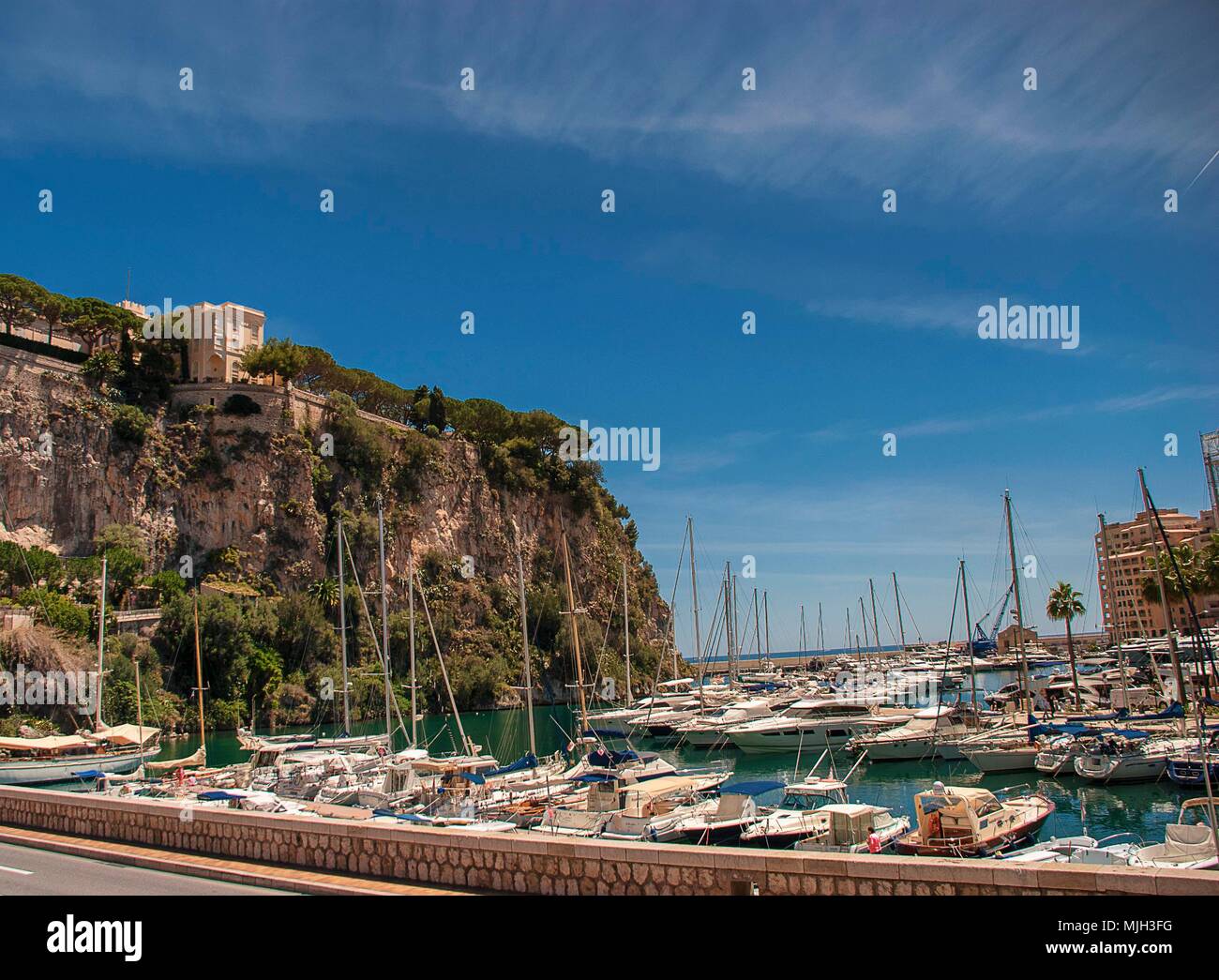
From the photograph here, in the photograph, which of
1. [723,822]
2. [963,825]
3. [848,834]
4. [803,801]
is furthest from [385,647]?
[963,825]

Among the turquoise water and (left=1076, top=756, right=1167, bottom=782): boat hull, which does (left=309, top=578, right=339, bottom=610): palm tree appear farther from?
(left=1076, top=756, right=1167, bottom=782): boat hull

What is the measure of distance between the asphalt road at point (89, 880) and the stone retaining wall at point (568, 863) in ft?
2.70

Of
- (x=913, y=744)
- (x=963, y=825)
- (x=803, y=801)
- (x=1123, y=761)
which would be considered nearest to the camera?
(x=963, y=825)

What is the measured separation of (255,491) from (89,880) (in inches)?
2195

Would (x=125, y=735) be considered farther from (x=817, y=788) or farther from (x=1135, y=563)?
(x=1135, y=563)

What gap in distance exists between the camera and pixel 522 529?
284 feet

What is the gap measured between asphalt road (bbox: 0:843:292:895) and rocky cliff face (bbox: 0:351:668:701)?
48.2 metres

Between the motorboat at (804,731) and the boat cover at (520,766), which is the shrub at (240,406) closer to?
the motorboat at (804,731)

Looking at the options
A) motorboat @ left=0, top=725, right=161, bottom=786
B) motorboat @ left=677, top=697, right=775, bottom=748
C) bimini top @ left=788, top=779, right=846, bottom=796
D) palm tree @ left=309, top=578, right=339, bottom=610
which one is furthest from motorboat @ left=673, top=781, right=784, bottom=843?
palm tree @ left=309, top=578, right=339, bottom=610

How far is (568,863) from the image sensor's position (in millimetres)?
9555
